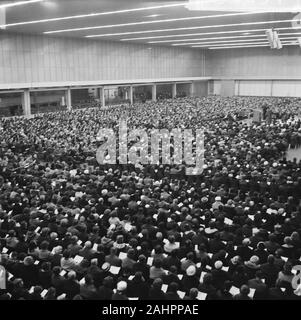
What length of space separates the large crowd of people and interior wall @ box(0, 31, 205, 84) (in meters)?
17.2

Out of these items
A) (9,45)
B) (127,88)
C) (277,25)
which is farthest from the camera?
(127,88)

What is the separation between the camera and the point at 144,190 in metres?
12.1

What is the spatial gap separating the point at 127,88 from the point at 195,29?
17.9 m

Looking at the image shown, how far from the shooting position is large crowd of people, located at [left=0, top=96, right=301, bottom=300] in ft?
23.0

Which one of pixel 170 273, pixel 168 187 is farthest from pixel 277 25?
pixel 170 273

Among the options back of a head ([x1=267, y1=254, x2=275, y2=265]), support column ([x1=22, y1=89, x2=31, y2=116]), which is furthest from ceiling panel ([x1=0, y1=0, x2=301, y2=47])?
back of a head ([x1=267, y1=254, x2=275, y2=265])

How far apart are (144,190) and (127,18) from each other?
15067mm

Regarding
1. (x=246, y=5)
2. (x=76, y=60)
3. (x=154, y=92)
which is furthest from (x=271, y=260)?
(x=154, y=92)

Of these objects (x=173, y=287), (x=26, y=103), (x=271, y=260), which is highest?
(x=26, y=103)

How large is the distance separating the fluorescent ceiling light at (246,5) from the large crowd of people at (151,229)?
6987mm

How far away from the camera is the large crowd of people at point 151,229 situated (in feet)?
23.0

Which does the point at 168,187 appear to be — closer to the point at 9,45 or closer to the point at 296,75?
the point at 9,45

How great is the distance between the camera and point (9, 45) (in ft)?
104

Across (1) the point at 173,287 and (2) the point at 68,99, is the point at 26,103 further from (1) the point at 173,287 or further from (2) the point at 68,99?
(1) the point at 173,287
